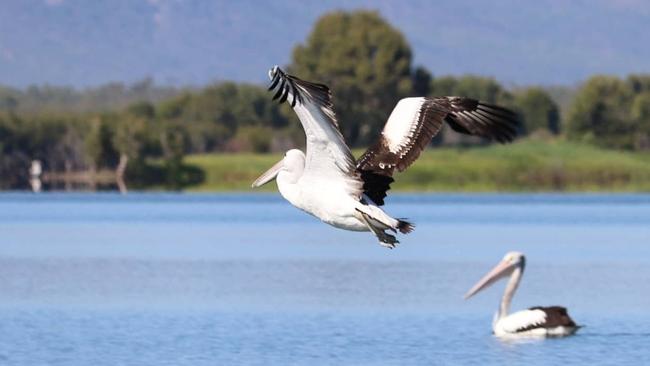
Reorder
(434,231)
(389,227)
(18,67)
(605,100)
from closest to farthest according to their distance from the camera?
(389,227) → (434,231) → (605,100) → (18,67)

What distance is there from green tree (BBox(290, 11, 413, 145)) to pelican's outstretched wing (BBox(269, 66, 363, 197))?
60676mm

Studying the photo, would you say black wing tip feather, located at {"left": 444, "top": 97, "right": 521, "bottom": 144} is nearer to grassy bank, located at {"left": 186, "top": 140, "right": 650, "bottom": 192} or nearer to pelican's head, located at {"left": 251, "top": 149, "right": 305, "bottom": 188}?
pelican's head, located at {"left": 251, "top": 149, "right": 305, "bottom": 188}

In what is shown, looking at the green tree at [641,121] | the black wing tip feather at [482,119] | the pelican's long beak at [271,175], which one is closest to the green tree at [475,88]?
the green tree at [641,121]

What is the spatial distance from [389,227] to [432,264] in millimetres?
14833

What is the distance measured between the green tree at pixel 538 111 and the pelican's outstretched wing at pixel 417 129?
2998 inches

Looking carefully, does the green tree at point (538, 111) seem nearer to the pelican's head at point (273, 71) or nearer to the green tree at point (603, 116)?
the green tree at point (603, 116)

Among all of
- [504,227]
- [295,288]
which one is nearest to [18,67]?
[504,227]

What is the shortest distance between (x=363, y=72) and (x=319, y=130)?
61470 mm

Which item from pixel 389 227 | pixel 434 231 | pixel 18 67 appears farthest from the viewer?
pixel 18 67

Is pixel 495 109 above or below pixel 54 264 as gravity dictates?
above

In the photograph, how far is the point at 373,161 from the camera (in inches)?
467

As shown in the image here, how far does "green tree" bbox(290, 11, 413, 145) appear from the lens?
73.0 m

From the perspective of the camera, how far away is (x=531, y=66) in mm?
198000

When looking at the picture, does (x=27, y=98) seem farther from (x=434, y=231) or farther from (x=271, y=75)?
(x=271, y=75)
